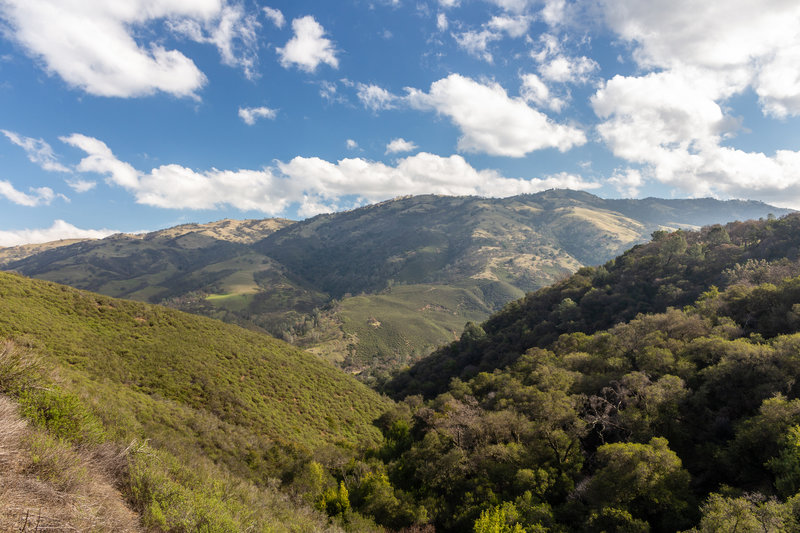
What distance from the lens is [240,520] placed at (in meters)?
17.2

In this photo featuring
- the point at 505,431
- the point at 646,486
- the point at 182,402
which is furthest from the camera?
the point at 182,402

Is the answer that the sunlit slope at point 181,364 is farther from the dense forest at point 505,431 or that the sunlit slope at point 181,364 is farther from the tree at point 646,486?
the tree at point 646,486

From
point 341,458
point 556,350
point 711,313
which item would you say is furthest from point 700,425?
point 341,458

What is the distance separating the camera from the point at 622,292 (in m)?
89.2

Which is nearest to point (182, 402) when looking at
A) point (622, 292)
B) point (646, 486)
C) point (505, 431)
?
point (505, 431)

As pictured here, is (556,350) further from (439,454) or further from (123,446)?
(123,446)

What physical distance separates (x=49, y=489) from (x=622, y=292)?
10635 centimetres

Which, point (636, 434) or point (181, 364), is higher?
point (181, 364)

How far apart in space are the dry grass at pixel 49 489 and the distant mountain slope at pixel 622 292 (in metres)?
75.1

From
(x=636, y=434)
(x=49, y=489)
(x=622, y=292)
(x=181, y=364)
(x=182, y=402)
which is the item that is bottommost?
(x=182, y=402)

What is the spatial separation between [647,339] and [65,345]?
7839 centimetres

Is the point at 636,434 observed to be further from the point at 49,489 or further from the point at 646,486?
the point at 49,489

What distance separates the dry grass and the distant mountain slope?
75115 mm

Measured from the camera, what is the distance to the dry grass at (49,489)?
363 inches
